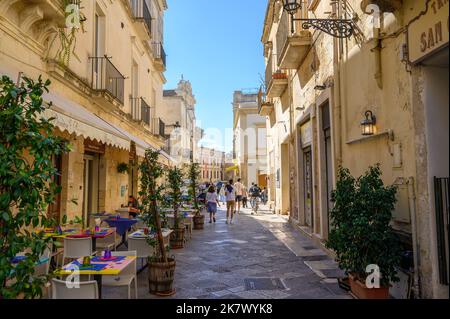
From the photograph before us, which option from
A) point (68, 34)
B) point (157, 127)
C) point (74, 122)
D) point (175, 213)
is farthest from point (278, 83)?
point (74, 122)

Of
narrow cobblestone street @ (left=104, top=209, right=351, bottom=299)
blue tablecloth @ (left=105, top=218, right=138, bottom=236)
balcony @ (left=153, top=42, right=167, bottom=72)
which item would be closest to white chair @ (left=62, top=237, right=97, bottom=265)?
narrow cobblestone street @ (left=104, top=209, right=351, bottom=299)

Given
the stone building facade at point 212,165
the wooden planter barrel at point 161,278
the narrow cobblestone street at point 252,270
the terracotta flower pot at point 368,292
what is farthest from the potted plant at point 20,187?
the stone building facade at point 212,165

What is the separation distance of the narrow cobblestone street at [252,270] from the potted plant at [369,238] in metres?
0.56

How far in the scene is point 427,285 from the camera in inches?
167

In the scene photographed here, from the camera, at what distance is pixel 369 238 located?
177 inches

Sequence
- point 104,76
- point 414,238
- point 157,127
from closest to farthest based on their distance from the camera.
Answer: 1. point 414,238
2. point 104,76
3. point 157,127

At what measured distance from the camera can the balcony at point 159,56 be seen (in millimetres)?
19344

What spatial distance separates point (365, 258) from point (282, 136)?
36.3ft

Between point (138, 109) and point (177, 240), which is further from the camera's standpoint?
point (138, 109)

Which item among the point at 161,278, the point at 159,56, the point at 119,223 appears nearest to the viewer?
the point at 161,278

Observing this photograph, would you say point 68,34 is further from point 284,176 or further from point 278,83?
point 284,176

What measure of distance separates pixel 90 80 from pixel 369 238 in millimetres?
8244

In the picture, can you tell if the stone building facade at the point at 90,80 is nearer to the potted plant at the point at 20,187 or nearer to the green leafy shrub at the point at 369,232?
the potted plant at the point at 20,187
